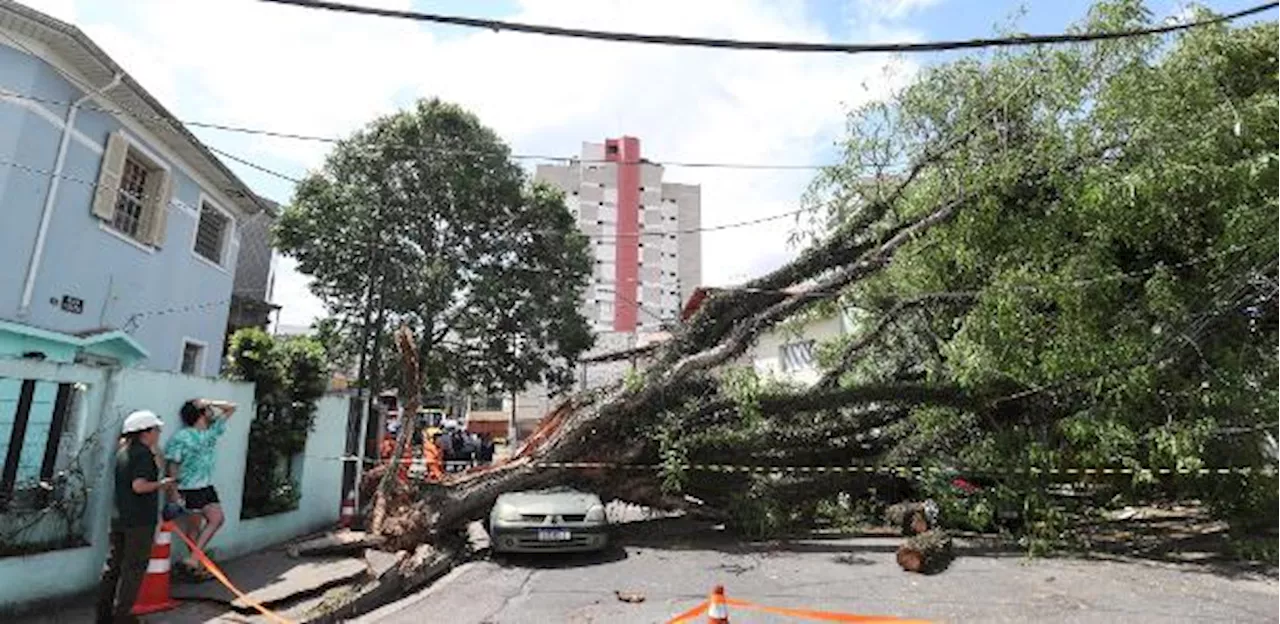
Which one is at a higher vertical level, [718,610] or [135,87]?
[135,87]

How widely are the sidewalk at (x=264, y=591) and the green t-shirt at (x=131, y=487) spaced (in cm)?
81

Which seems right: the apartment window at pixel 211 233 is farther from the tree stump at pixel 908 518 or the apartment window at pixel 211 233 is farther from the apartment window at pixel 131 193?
the tree stump at pixel 908 518

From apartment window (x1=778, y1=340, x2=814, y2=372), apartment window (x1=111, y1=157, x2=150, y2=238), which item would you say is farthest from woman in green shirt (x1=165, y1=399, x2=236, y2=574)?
apartment window (x1=778, y1=340, x2=814, y2=372)

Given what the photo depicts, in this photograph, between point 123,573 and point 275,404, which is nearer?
point 123,573

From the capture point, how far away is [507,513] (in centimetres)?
931

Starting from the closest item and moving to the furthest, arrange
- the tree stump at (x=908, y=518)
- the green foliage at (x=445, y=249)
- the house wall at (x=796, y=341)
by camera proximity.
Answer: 1. the tree stump at (x=908, y=518)
2. the house wall at (x=796, y=341)
3. the green foliage at (x=445, y=249)

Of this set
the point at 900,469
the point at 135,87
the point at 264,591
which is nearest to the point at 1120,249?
the point at 900,469

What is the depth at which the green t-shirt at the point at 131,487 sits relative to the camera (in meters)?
5.75

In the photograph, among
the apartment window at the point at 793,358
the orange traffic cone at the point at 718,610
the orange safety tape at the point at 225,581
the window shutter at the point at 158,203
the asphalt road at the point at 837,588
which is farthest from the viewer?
the apartment window at the point at 793,358

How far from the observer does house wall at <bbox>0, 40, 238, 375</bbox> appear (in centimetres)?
974

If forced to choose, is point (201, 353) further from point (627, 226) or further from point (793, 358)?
point (627, 226)

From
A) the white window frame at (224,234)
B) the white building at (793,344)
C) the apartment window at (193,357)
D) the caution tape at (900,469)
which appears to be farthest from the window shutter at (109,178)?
the white building at (793,344)

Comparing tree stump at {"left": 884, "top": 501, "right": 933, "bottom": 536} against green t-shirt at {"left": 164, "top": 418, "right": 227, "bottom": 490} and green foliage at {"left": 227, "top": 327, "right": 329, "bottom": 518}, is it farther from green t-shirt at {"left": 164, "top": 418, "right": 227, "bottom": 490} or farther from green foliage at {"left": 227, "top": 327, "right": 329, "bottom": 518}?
green t-shirt at {"left": 164, "top": 418, "right": 227, "bottom": 490}

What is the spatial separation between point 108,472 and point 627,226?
56495 millimetres
